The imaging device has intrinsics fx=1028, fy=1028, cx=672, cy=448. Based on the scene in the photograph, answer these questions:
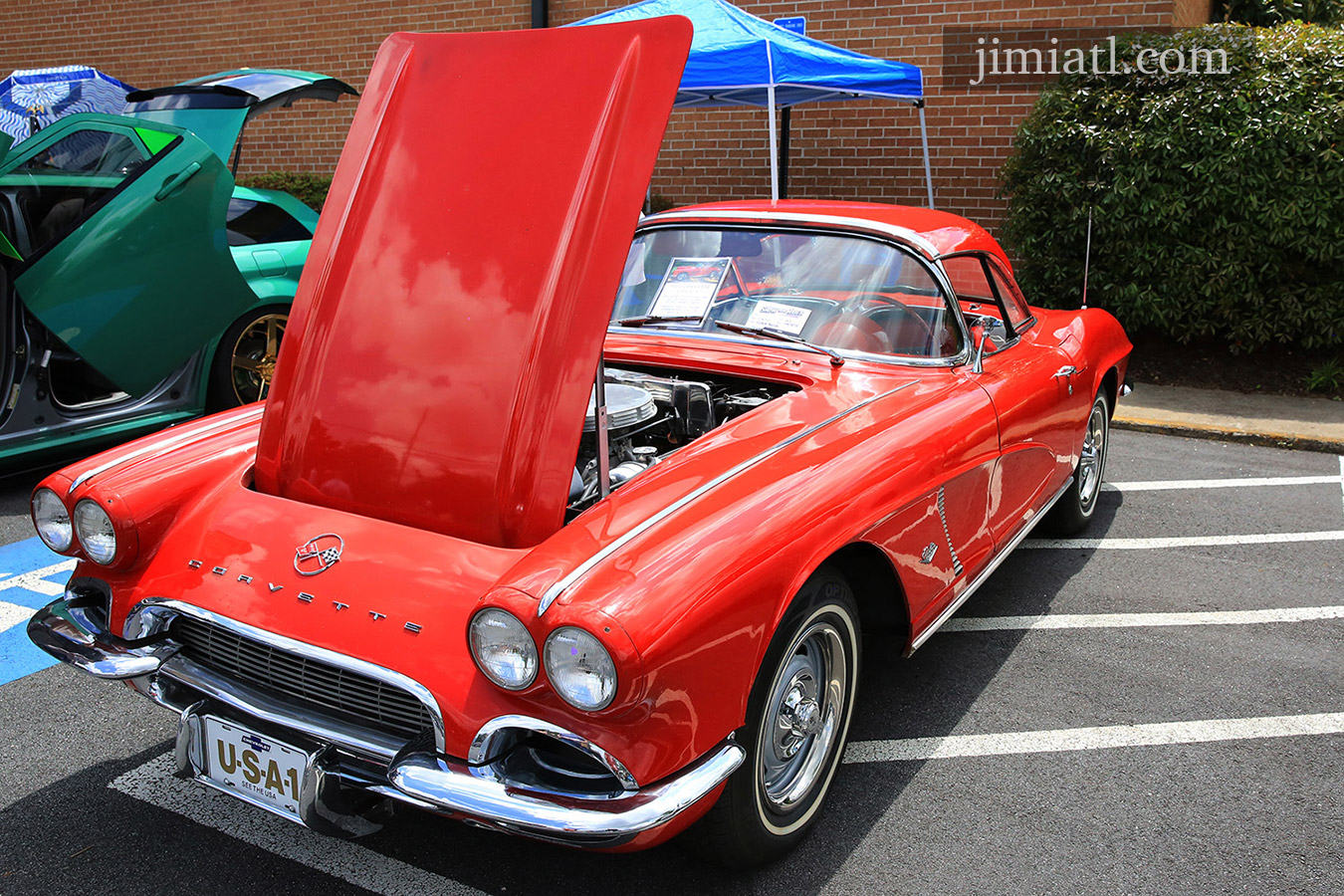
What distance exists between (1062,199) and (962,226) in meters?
4.09

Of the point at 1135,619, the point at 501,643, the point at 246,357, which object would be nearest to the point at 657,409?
the point at 501,643

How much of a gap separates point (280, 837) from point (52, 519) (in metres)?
1.07

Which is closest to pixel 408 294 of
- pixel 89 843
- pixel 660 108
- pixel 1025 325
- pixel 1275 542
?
pixel 660 108

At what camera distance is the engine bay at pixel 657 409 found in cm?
293

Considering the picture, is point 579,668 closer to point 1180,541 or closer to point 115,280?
point 1180,541

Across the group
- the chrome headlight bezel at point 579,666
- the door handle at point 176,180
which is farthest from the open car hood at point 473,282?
the door handle at point 176,180

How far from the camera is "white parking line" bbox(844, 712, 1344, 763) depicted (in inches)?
120

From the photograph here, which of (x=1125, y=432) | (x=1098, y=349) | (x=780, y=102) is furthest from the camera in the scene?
(x=780, y=102)

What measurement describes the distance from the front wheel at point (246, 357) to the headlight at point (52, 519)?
3.14 m

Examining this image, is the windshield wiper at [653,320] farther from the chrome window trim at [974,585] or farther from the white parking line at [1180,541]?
the white parking line at [1180,541]

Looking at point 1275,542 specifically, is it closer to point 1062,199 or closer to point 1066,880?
point 1066,880

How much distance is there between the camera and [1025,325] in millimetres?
4398

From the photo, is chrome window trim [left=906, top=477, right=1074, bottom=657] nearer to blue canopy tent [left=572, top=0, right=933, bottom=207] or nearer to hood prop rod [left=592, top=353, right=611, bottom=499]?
hood prop rod [left=592, top=353, right=611, bottom=499]

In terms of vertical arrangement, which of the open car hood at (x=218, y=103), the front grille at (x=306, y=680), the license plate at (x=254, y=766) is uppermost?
the open car hood at (x=218, y=103)
